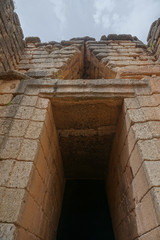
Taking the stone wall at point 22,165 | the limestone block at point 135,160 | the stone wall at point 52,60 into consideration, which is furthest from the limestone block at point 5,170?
the stone wall at point 52,60

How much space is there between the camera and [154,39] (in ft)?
15.2

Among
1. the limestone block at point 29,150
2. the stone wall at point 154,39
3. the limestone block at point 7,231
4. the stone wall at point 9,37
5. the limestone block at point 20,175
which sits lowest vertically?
the limestone block at point 7,231

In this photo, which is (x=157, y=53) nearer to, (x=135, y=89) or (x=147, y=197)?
(x=135, y=89)

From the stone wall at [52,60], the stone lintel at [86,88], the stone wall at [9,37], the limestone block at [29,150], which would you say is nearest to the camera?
the limestone block at [29,150]

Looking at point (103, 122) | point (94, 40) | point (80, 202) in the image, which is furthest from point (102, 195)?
point (94, 40)

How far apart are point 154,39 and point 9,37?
403cm

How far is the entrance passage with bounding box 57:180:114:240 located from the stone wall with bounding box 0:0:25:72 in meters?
4.22

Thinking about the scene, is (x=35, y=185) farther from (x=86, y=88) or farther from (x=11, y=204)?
(x=86, y=88)

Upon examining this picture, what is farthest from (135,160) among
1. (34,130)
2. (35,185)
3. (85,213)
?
(85,213)

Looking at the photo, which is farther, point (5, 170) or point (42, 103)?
point (42, 103)

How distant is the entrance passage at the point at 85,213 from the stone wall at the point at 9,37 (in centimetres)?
422

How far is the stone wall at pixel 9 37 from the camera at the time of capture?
3.48m

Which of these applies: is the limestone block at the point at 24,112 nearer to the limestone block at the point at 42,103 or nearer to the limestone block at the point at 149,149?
the limestone block at the point at 42,103

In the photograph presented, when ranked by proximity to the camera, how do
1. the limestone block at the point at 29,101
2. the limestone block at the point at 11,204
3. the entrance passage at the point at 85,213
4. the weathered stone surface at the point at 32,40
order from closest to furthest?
the limestone block at the point at 11,204, the limestone block at the point at 29,101, the entrance passage at the point at 85,213, the weathered stone surface at the point at 32,40
